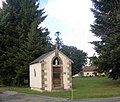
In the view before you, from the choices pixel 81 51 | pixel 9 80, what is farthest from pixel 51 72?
pixel 81 51

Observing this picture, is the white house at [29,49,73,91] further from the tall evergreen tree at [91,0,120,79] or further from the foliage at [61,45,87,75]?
the foliage at [61,45,87,75]

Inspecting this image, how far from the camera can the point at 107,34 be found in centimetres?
4012

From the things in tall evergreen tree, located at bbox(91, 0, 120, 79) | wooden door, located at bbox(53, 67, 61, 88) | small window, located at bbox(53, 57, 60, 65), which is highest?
tall evergreen tree, located at bbox(91, 0, 120, 79)

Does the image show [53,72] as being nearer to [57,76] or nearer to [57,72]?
[57,72]

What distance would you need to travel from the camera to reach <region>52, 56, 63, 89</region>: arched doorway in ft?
112

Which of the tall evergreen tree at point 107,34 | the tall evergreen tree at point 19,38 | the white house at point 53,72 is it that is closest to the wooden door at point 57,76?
the white house at point 53,72

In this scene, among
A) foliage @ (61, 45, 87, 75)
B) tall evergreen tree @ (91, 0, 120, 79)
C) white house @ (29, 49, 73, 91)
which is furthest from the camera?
foliage @ (61, 45, 87, 75)

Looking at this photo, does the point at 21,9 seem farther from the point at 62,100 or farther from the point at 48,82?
the point at 62,100

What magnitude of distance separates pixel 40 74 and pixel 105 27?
1290cm

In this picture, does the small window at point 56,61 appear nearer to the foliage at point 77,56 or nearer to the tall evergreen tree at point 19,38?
the tall evergreen tree at point 19,38

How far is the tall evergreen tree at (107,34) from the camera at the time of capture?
1470 inches

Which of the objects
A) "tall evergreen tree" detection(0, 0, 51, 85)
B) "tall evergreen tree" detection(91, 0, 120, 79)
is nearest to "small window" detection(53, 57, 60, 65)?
"tall evergreen tree" detection(91, 0, 120, 79)

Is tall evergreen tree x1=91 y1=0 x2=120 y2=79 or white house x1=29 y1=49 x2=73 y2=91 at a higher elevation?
tall evergreen tree x1=91 y1=0 x2=120 y2=79

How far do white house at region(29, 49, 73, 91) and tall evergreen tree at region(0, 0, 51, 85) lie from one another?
1125 centimetres
